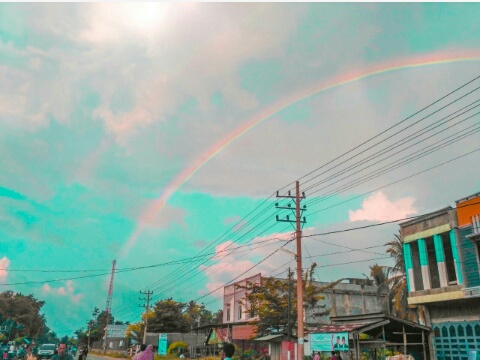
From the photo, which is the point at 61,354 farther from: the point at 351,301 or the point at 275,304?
the point at 351,301

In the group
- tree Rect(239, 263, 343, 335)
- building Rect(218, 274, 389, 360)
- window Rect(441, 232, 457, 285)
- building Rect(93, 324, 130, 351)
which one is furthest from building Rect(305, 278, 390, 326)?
building Rect(93, 324, 130, 351)

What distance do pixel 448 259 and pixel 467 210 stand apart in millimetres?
3152

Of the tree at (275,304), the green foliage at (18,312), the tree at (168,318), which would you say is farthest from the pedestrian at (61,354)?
the green foliage at (18,312)

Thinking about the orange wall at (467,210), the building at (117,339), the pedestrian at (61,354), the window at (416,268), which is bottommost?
the building at (117,339)

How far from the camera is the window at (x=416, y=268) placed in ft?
78.7

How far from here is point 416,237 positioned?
24312 mm

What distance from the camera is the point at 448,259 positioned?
23047mm

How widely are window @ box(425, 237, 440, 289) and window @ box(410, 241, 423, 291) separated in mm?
598

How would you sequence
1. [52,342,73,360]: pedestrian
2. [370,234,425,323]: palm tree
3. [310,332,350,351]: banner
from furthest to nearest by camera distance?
[370,234,425,323]: palm tree
[310,332,350,351]: banner
[52,342,73,360]: pedestrian

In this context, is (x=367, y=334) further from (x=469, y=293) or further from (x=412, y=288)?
(x=469, y=293)

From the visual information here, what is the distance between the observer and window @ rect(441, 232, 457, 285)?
22.7 m

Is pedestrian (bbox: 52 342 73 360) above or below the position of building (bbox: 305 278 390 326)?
below

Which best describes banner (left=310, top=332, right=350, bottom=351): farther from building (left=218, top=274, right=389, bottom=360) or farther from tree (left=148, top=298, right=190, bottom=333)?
tree (left=148, top=298, right=190, bottom=333)

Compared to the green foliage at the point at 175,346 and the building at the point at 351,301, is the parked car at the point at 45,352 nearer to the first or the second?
the green foliage at the point at 175,346
